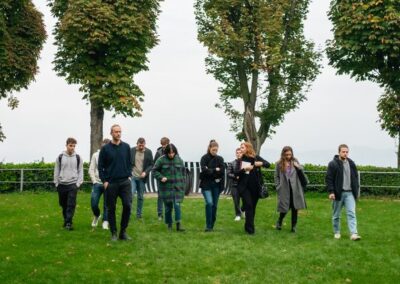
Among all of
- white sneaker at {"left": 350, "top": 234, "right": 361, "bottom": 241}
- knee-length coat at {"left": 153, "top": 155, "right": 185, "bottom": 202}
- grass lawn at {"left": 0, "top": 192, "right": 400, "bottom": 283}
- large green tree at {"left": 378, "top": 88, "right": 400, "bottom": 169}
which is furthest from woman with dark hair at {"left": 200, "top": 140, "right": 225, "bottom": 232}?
large green tree at {"left": 378, "top": 88, "right": 400, "bottom": 169}

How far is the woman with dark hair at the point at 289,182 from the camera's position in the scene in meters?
14.8

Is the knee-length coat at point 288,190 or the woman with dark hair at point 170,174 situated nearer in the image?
the woman with dark hair at point 170,174

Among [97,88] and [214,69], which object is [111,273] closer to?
[97,88]

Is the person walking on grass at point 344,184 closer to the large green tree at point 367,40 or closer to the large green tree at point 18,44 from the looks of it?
the large green tree at point 367,40

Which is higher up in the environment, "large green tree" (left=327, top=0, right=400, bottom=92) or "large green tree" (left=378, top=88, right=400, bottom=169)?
"large green tree" (left=327, top=0, right=400, bottom=92)

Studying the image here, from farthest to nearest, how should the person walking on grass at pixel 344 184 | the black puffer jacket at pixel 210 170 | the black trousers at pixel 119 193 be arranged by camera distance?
1. the black puffer jacket at pixel 210 170
2. the person walking on grass at pixel 344 184
3. the black trousers at pixel 119 193

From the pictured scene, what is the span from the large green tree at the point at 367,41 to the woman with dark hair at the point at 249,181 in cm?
1576

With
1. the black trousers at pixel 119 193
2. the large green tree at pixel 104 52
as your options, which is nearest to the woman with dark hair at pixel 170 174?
the black trousers at pixel 119 193

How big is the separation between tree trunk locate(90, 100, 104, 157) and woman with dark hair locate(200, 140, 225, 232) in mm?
17466

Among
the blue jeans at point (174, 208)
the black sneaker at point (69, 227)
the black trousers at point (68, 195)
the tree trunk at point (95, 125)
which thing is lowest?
the black sneaker at point (69, 227)

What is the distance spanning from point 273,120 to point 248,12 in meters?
6.81

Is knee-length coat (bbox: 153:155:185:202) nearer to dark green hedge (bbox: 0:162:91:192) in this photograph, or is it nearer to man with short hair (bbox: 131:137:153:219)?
man with short hair (bbox: 131:137:153:219)

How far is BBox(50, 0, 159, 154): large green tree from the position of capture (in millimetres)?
31469

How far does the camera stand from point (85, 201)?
22.7 meters
